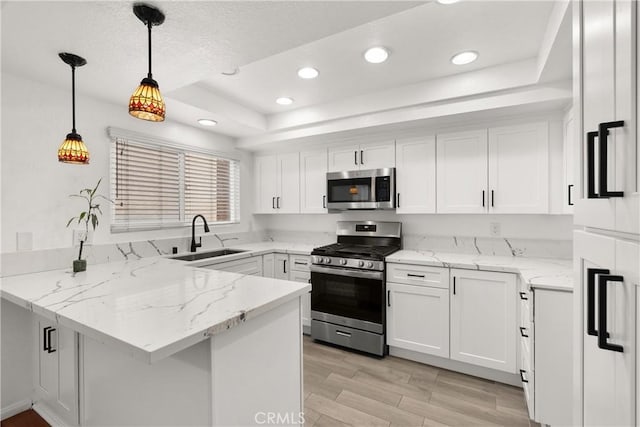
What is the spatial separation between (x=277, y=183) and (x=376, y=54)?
7.05ft

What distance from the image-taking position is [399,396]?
2.18 meters

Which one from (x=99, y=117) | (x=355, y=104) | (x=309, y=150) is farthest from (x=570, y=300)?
(x=99, y=117)

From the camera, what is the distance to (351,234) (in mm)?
3480

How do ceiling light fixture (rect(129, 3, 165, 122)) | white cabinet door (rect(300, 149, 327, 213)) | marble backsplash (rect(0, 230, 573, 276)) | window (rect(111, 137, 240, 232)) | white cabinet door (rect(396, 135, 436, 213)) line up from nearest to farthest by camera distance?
ceiling light fixture (rect(129, 3, 165, 122))
marble backsplash (rect(0, 230, 573, 276))
window (rect(111, 137, 240, 232))
white cabinet door (rect(396, 135, 436, 213))
white cabinet door (rect(300, 149, 327, 213))

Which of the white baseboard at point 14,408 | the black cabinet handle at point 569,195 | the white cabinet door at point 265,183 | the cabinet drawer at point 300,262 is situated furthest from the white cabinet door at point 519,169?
the white baseboard at point 14,408

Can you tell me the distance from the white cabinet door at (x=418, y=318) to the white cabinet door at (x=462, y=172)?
0.83 meters

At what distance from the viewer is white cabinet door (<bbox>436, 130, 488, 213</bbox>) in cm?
267

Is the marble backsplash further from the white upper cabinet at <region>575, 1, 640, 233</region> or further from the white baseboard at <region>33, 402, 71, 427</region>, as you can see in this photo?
the white upper cabinet at <region>575, 1, 640, 233</region>

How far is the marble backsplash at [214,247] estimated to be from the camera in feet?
6.67

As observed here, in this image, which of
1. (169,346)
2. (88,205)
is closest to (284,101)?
(88,205)

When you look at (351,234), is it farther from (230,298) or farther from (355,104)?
(230,298)

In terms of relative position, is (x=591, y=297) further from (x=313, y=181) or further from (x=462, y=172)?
(x=313, y=181)

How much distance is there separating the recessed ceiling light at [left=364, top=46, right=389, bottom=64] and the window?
2.15 meters

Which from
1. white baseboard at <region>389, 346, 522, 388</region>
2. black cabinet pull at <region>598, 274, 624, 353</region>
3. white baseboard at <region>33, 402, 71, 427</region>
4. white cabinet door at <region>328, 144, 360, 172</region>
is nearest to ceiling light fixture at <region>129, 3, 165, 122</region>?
black cabinet pull at <region>598, 274, 624, 353</region>
